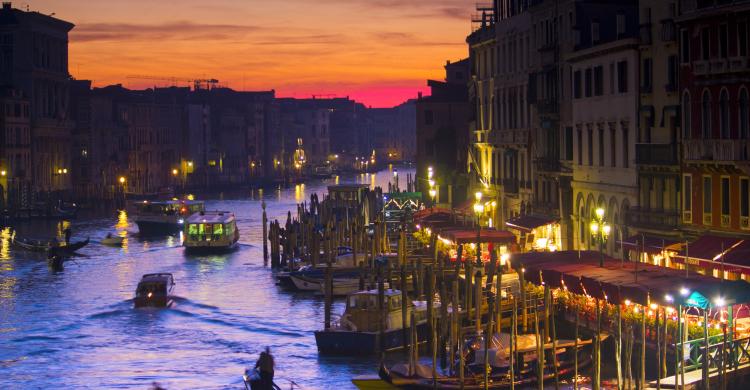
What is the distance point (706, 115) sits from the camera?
1230 inches

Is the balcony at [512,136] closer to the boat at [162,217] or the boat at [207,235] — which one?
the boat at [207,235]

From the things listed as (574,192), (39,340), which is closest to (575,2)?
(574,192)

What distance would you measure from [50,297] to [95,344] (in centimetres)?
1097

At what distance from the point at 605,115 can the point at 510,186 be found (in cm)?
1172

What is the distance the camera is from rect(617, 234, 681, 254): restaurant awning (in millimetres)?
32688

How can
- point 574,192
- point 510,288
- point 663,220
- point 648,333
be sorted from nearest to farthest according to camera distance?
1. point 648,333
2. point 663,220
3. point 510,288
4. point 574,192

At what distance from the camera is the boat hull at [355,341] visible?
34344mm

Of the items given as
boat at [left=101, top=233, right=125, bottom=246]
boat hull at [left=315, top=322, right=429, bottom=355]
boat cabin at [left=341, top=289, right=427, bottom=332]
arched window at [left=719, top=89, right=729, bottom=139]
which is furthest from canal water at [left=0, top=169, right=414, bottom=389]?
arched window at [left=719, top=89, right=729, bottom=139]

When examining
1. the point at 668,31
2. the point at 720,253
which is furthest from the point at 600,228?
the point at 720,253

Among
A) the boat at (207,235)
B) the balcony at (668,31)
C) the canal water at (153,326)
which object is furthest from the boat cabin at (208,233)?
the balcony at (668,31)

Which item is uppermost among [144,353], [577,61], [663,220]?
[577,61]

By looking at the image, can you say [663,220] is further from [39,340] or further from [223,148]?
[223,148]

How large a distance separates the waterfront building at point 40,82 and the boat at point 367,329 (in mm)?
68787

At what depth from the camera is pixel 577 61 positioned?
4059 centimetres
